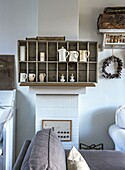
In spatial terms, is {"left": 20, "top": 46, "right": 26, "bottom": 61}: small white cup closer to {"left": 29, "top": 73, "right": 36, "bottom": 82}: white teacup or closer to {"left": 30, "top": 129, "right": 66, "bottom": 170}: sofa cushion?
{"left": 29, "top": 73, "right": 36, "bottom": 82}: white teacup

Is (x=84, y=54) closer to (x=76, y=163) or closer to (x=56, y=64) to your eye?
(x=56, y=64)

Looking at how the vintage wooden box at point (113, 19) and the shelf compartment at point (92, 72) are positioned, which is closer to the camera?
the shelf compartment at point (92, 72)

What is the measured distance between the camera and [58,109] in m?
3.88

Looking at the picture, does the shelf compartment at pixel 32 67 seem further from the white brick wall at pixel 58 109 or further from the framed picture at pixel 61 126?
the framed picture at pixel 61 126

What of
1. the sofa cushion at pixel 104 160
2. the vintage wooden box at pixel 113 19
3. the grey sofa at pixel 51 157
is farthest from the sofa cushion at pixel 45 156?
the vintage wooden box at pixel 113 19

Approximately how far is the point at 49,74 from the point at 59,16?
0.90 metres

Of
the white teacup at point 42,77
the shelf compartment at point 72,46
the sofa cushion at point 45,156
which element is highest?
the shelf compartment at point 72,46

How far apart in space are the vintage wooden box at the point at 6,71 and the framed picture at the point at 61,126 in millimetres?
940

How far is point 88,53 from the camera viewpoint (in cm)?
360

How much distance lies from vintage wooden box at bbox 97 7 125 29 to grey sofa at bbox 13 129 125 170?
1890 mm

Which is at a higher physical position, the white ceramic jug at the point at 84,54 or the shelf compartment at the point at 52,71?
the white ceramic jug at the point at 84,54

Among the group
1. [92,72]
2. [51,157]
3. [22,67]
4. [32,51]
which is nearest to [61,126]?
[92,72]

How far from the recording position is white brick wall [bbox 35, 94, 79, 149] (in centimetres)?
387

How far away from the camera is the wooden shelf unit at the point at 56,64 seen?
3.62 metres
